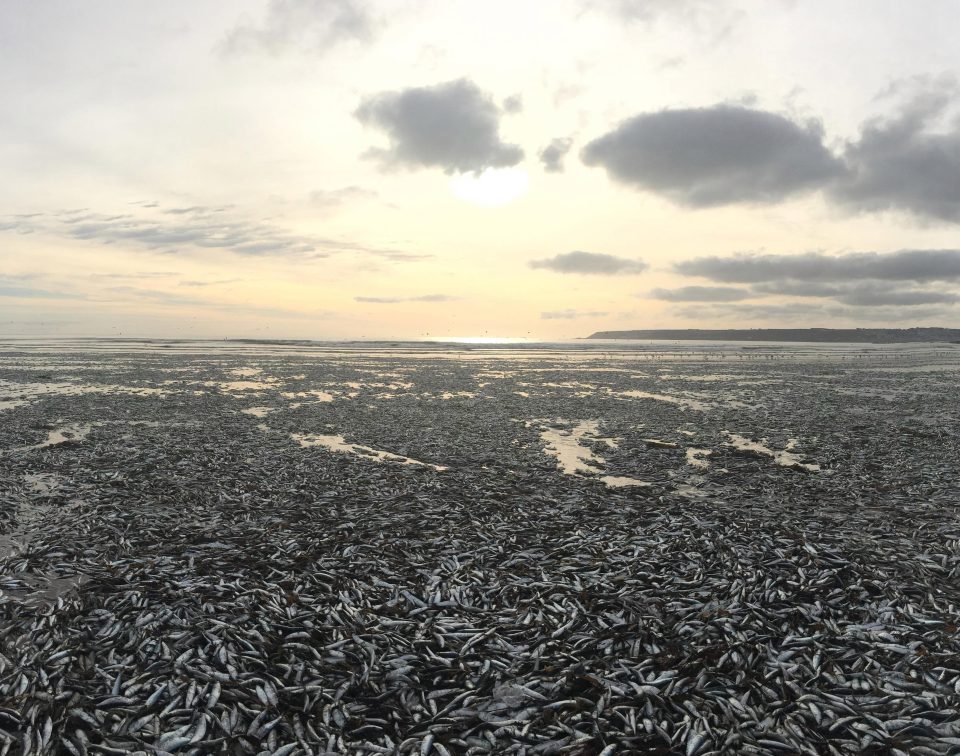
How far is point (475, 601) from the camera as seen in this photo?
8.40 meters

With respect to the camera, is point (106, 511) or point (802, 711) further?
point (106, 511)

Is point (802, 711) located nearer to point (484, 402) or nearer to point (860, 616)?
point (860, 616)

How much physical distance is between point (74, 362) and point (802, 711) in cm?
7417

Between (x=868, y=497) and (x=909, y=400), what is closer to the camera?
(x=868, y=497)

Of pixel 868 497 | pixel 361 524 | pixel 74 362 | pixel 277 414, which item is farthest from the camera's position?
pixel 74 362

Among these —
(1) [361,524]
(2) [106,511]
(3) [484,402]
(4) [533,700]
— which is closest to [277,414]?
(3) [484,402]

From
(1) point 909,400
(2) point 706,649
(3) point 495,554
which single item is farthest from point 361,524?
(1) point 909,400

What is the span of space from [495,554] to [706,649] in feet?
13.4

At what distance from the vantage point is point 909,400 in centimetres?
3325

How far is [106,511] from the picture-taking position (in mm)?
12289

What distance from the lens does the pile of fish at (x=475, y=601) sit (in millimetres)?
5754

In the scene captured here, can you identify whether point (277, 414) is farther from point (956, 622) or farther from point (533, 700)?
point (956, 622)

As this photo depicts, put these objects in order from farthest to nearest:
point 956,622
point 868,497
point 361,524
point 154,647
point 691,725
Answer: point 868,497, point 361,524, point 956,622, point 154,647, point 691,725

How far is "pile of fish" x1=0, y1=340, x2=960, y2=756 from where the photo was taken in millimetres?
5754
